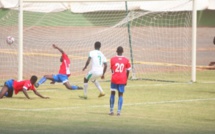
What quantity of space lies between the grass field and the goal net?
15.4ft

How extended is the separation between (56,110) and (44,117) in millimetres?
1423

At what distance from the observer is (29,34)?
3456 centimetres

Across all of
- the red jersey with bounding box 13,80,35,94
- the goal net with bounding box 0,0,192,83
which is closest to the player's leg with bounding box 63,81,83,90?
the red jersey with bounding box 13,80,35,94

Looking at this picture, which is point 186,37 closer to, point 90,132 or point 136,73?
point 136,73

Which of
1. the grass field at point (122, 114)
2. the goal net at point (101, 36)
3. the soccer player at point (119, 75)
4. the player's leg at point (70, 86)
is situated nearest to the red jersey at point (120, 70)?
the soccer player at point (119, 75)

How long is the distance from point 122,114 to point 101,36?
14.5 meters

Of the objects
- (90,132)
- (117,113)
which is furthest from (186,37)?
(90,132)

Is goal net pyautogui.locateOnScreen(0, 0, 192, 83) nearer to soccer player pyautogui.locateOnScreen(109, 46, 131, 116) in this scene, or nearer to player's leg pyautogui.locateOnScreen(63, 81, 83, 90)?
player's leg pyautogui.locateOnScreen(63, 81, 83, 90)

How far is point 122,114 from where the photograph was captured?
20.3m

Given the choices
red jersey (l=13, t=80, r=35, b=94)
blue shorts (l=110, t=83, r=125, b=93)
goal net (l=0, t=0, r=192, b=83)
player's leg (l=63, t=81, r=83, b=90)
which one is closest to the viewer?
blue shorts (l=110, t=83, r=125, b=93)

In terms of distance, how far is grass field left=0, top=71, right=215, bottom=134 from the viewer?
1783cm

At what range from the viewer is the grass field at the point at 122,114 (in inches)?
702

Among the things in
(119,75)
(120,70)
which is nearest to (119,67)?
(120,70)

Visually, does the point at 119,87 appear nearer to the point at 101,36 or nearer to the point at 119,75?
the point at 119,75
